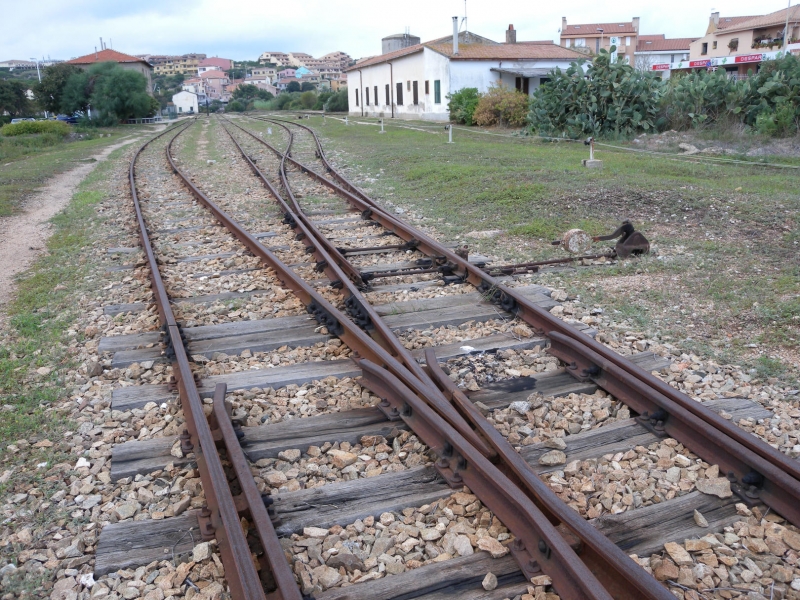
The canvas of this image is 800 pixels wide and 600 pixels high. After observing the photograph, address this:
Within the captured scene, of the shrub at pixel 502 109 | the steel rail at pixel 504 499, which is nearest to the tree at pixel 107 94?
the shrub at pixel 502 109

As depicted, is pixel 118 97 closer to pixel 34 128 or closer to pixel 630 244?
pixel 34 128

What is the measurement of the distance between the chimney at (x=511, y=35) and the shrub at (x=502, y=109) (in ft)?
74.3

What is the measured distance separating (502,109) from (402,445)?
87.0 feet

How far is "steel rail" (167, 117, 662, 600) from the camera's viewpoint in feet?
8.73

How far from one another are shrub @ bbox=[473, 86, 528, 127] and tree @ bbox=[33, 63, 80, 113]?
4302 centimetres

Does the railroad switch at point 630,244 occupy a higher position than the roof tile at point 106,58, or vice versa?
the roof tile at point 106,58

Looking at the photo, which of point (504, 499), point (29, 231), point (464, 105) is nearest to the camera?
point (504, 499)

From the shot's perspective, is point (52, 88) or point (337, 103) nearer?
point (52, 88)

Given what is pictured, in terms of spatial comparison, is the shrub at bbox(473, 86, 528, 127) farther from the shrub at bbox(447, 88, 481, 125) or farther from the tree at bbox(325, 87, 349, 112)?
the tree at bbox(325, 87, 349, 112)

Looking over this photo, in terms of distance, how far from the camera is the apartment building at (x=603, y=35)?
9094 cm

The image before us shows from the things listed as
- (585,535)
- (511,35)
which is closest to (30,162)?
(585,535)

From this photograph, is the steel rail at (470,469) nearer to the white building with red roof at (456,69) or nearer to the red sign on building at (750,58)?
the white building with red roof at (456,69)

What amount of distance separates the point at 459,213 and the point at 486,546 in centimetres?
783

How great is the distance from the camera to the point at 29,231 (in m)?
11.0
